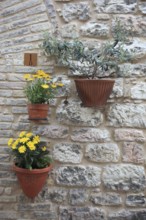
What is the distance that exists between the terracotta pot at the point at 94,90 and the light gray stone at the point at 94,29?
0.52m

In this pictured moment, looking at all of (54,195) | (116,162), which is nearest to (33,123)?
(54,195)

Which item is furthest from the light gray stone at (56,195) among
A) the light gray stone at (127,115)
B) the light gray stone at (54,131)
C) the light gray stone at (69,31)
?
the light gray stone at (69,31)

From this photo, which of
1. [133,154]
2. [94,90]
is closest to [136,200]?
[133,154]

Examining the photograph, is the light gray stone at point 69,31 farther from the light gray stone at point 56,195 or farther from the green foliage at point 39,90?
the light gray stone at point 56,195

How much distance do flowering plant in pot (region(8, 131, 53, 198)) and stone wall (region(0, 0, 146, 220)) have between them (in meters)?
0.17

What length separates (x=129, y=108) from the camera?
2.41m

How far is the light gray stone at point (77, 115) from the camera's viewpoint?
7.91 feet

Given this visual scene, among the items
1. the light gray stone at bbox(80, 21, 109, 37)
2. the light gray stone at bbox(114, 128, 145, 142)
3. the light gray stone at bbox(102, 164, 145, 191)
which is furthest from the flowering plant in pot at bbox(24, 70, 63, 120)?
the light gray stone at bbox(102, 164, 145, 191)

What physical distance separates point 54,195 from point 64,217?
0.22 meters

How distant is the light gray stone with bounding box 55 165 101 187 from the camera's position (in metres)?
2.38

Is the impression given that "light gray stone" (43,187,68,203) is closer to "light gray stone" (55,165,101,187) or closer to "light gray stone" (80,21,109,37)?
"light gray stone" (55,165,101,187)

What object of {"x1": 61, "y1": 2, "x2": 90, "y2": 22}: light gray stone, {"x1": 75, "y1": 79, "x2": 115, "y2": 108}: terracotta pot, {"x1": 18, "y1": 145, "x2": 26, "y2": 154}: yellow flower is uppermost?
{"x1": 61, "y1": 2, "x2": 90, "y2": 22}: light gray stone

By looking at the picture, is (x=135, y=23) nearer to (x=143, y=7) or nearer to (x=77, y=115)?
(x=143, y=7)

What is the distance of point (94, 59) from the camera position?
2230 millimetres
